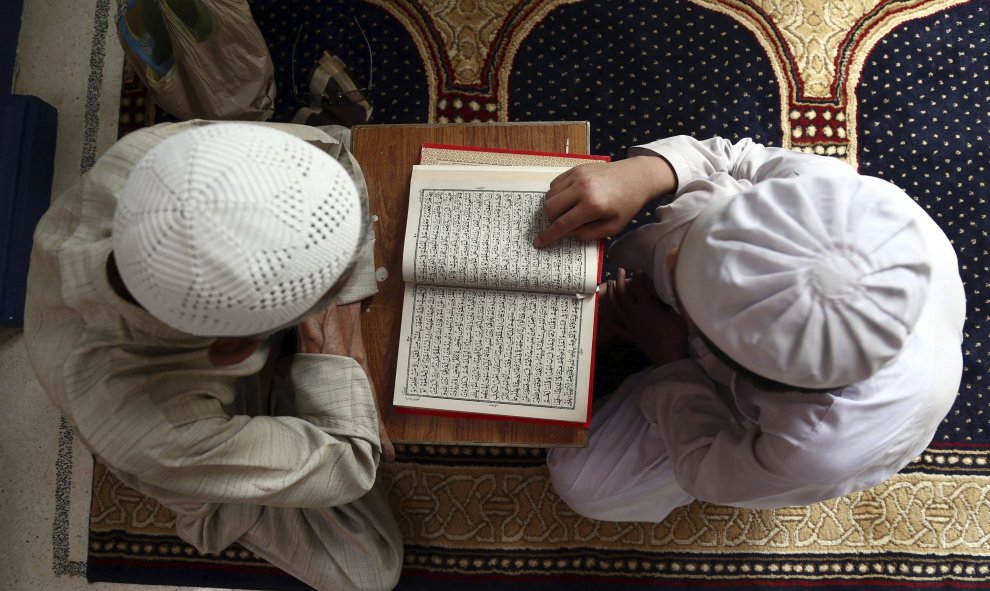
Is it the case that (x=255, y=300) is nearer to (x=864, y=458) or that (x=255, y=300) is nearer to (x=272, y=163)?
(x=272, y=163)

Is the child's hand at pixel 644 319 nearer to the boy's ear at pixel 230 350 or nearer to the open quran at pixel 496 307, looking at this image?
the open quran at pixel 496 307

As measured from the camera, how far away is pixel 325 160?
1.94 feet

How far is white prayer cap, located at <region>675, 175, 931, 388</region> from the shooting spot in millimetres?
634

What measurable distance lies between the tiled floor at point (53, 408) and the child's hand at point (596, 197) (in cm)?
122

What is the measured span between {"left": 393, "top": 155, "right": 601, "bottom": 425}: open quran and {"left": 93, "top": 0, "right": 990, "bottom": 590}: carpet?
0.53 metres

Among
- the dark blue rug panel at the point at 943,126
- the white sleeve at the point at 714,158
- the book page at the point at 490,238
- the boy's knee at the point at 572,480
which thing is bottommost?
the boy's knee at the point at 572,480

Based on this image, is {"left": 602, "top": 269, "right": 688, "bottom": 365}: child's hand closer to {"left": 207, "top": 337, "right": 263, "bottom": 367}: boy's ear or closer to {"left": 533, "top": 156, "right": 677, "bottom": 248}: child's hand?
{"left": 533, "top": 156, "right": 677, "bottom": 248}: child's hand

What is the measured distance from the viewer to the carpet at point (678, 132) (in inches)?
54.9

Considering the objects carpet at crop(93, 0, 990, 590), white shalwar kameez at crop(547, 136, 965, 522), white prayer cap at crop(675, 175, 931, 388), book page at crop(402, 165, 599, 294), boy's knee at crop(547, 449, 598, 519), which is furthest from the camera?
carpet at crop(93, 0, 990, 590)

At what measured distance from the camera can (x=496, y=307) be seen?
0.93 metres

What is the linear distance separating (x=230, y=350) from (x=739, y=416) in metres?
0.78

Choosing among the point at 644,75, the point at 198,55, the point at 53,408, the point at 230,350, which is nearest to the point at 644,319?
the point at 644,75

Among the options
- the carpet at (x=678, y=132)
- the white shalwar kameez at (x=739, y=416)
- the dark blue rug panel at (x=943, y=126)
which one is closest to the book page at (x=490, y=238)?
the white shalwar kameez at (x=739, y=416)

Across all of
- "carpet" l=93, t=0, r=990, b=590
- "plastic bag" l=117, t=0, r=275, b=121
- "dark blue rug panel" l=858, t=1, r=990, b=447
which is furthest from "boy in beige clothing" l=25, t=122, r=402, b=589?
"dark blue rug panel" l=858, t=1, r=990, b=447
